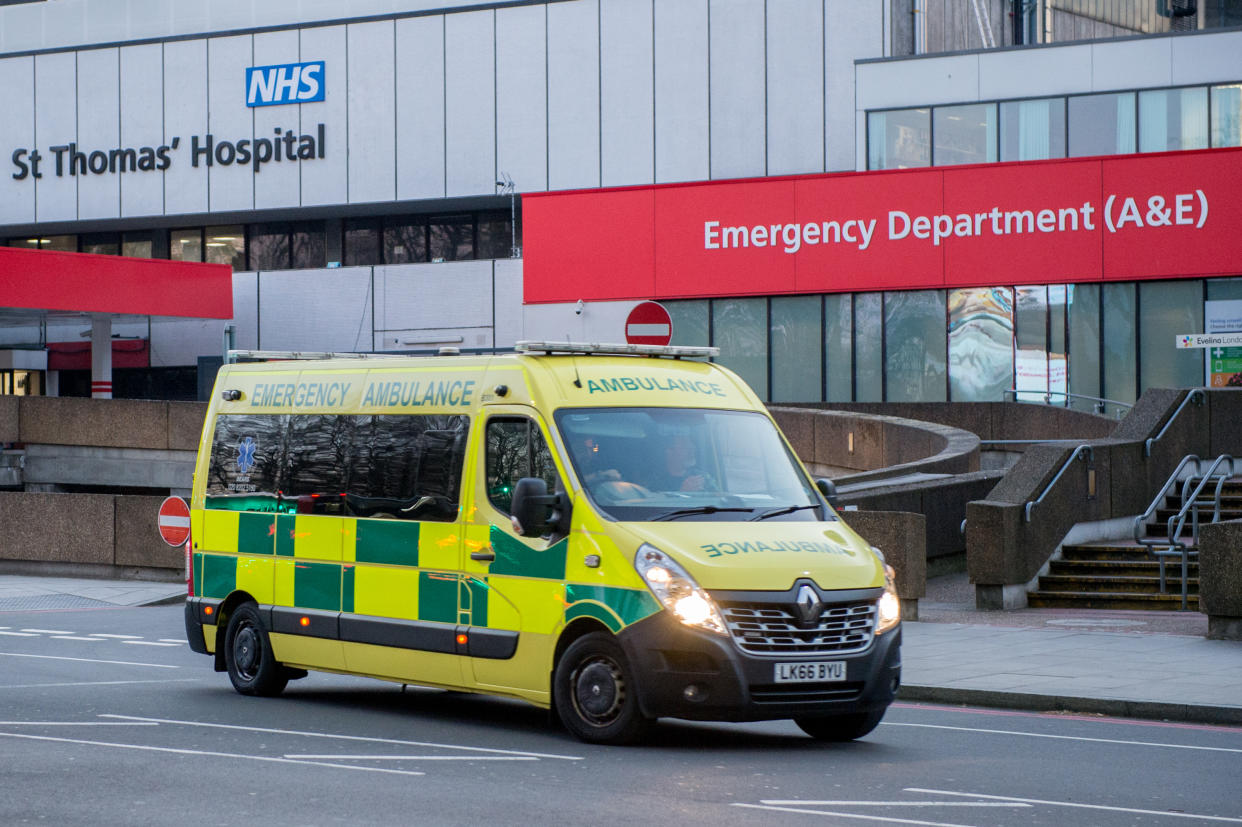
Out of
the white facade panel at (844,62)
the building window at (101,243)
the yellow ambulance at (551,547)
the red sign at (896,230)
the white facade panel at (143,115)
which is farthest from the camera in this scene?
the building window at (101,243)

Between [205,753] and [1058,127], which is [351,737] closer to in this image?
[205,753]

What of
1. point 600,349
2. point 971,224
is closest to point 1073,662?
point 600,349

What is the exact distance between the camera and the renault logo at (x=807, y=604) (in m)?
9.56

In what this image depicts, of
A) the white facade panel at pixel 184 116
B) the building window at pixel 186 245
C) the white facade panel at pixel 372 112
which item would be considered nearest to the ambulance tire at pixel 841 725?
the white facade panel at pixel 372 112

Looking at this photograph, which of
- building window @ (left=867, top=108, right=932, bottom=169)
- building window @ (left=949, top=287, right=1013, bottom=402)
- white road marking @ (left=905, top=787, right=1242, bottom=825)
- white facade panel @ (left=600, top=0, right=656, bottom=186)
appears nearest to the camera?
white road marking @ (left=905, top=787, right=1242, bottom=825)

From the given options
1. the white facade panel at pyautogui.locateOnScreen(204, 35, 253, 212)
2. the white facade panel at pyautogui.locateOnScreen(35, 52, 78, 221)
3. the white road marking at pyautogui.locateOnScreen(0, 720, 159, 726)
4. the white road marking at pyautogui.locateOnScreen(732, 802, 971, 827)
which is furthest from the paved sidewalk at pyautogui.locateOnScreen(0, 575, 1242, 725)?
the white facade panel at pyautogui.locateOnScreen(35, 52, 78, 221)

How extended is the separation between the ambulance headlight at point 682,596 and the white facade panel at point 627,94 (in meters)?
35.6

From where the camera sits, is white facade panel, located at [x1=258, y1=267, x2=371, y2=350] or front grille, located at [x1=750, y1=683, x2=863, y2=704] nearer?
front grille, located at [x1=750, y1=683, x2=863, y2=704]

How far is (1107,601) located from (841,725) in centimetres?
921

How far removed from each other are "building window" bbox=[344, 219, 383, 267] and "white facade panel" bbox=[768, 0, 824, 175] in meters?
13.1

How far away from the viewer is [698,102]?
43938mm

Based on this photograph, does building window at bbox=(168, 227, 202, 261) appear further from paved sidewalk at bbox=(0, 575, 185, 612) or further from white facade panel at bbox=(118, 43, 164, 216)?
paved sidewalk at bbox=(0, 575, 185, 612)

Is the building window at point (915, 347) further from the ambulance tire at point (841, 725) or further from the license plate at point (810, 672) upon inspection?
the license plate at point (810, 672)

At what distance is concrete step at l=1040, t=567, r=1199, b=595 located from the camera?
18594mm
